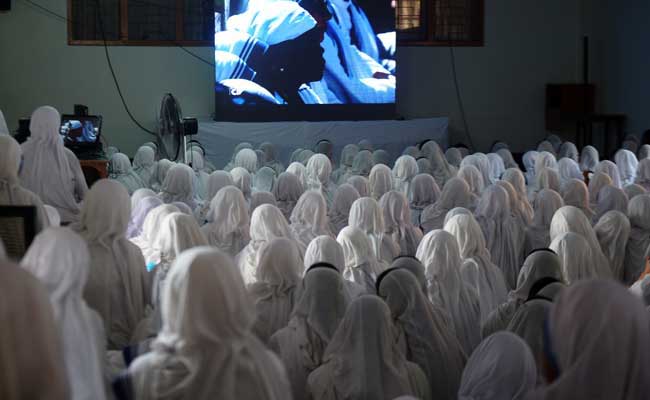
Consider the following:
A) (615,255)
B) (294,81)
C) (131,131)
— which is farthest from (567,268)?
(131,131)

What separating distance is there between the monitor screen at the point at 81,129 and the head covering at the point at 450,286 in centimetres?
460

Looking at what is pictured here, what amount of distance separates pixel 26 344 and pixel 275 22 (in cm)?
1351

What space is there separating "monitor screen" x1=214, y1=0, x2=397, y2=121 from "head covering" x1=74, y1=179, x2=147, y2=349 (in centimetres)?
1081

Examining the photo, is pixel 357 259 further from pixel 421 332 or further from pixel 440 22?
pixel 440 22

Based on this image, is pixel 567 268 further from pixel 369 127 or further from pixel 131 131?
pixel 131 131

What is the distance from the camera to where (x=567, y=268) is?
600 cm

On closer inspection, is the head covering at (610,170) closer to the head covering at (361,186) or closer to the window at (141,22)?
the head covering at (361,186)

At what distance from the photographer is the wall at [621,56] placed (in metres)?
15.7

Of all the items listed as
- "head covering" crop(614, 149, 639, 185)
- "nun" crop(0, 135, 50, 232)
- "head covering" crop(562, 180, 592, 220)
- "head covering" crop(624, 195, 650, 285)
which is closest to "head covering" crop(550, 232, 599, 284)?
"head covering" crop(624, 195, 650, 285)

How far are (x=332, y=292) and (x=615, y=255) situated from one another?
331 cm

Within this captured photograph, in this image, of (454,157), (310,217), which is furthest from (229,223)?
(454,157)

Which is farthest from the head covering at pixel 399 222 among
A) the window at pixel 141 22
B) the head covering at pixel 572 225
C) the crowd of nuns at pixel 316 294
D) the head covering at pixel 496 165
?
the window at pixel 141 22

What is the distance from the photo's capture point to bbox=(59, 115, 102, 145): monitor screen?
31.0 feet

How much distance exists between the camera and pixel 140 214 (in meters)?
7.32
